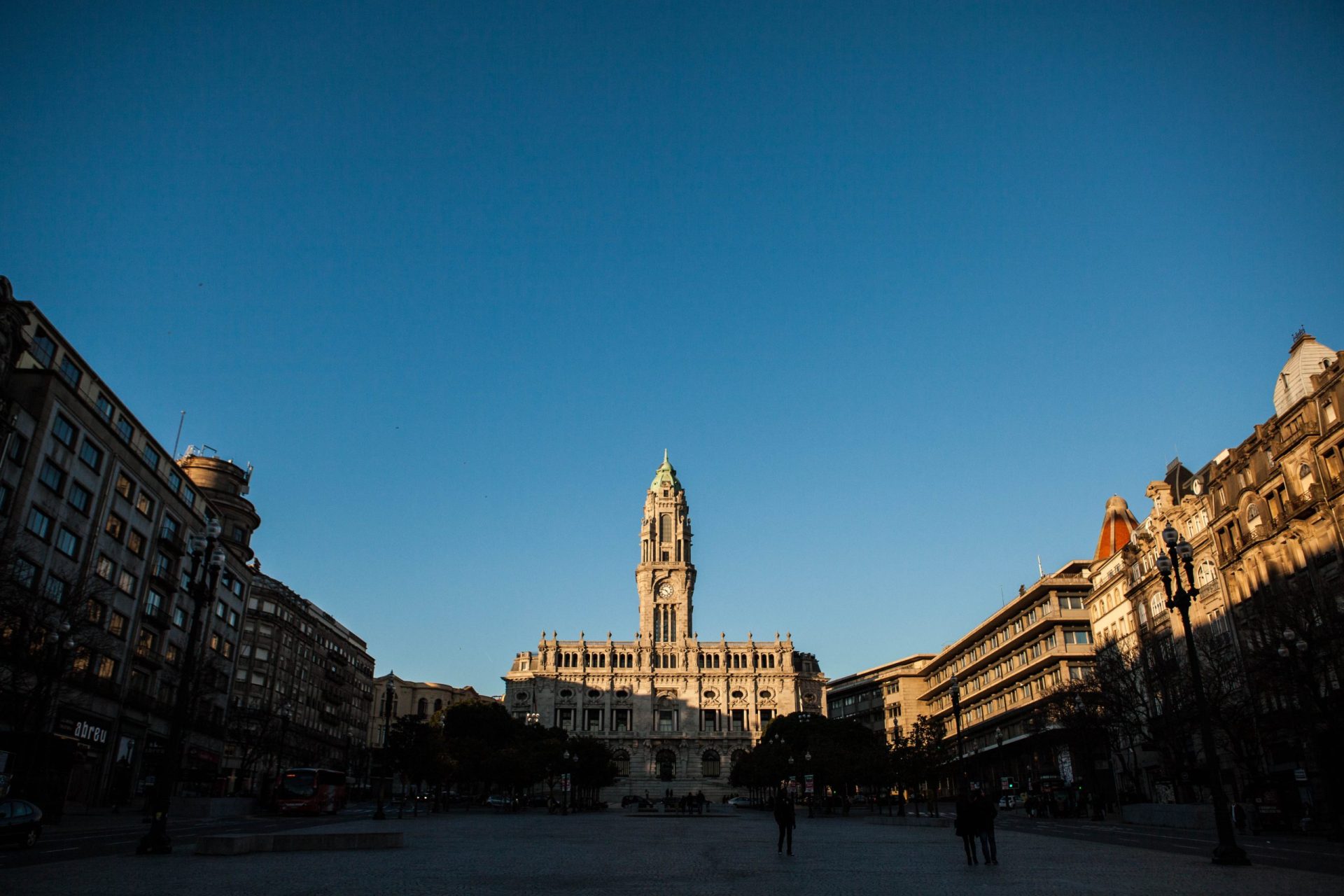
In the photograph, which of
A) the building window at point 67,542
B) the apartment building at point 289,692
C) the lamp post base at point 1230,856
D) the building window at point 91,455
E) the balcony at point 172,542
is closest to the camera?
the lamp post base at point 1230,856

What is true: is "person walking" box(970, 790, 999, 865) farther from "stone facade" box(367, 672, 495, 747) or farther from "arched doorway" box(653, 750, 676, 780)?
"stone facade" box(367, 672, 495, 747)

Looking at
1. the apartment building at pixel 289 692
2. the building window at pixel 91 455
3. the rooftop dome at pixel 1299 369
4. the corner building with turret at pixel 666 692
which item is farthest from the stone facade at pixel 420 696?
the rooftop dome at pixel 1299 369

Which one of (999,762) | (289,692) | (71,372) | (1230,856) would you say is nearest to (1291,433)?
(1230,856)

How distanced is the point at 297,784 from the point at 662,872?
→ 40109mm

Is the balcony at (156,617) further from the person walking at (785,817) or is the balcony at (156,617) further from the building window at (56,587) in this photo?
the person walking at (785,817)

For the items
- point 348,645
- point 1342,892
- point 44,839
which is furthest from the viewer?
point 348,645

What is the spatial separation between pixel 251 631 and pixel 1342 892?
82.4m

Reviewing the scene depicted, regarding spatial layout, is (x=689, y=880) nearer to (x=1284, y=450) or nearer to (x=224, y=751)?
(x=1284, y=450)

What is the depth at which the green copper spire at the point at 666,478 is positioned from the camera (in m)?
148

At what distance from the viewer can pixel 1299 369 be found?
161 ft

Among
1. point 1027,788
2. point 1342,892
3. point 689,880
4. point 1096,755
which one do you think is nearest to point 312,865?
point 689,880

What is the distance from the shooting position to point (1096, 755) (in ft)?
214

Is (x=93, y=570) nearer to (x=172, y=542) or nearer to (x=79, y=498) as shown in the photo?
(x=79, y=498)

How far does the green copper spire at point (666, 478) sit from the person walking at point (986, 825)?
127 metres
